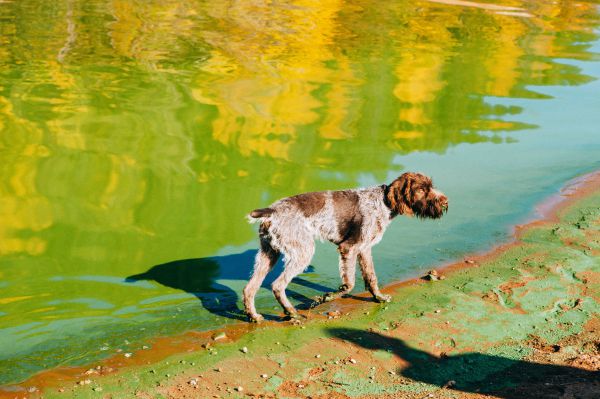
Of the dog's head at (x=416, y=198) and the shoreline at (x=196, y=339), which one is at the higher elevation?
the dog's head at (x=416, y=198)

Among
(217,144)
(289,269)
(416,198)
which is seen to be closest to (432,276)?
(416,198)

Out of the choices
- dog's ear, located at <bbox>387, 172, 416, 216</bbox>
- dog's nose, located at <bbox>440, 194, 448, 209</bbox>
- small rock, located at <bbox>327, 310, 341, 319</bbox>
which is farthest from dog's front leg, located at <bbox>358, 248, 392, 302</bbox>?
dog's nose, located at <bbox>440, 194, 448, 209</bbox>

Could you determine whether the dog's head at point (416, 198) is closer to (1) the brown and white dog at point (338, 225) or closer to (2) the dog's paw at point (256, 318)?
(1) the brown and white dog at point (338, 225)

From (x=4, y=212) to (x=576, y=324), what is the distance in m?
7.80

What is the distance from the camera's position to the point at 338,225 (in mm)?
9070

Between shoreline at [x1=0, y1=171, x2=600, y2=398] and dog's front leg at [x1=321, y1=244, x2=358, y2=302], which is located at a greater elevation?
dog's front leg at [x1=321, y1=244, x2=358, y2=302]

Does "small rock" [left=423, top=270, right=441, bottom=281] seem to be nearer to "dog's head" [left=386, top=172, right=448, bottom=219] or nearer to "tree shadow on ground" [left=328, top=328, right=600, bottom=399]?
"dog's head" [left=386, top=172, right=448, bottom=219]

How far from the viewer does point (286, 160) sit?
13.5 meters

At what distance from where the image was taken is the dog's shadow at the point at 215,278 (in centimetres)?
898

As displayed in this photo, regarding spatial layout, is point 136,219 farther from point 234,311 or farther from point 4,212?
point 234,311

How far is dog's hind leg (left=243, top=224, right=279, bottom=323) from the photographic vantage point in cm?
849

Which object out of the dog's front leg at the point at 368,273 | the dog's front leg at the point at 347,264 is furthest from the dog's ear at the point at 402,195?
the dog's front leg at the point at 347,264

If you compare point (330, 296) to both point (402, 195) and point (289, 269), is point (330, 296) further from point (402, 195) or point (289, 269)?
point (402, 195)

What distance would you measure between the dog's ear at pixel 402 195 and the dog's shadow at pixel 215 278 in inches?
52.2
